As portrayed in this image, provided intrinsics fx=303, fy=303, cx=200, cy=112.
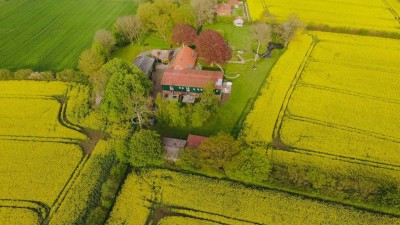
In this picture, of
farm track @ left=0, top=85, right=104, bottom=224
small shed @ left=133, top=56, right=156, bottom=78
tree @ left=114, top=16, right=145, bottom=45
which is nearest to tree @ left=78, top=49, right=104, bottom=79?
farm track @ left=0, top=85, right=104, bottom=224

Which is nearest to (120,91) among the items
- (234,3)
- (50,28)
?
(50,28)

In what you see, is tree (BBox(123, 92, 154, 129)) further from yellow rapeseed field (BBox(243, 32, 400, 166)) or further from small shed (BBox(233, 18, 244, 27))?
small shed (BBox(233, 18, 244, 27))

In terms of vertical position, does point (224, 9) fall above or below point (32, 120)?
above

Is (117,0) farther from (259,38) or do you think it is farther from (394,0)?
(394,0)

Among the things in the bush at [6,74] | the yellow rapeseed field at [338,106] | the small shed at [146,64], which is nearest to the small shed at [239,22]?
the yellow rapeseed field at [338,106]

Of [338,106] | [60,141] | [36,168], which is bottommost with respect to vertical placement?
[36,168]

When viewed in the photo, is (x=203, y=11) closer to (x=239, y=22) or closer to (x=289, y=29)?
(x=239, y=22)
